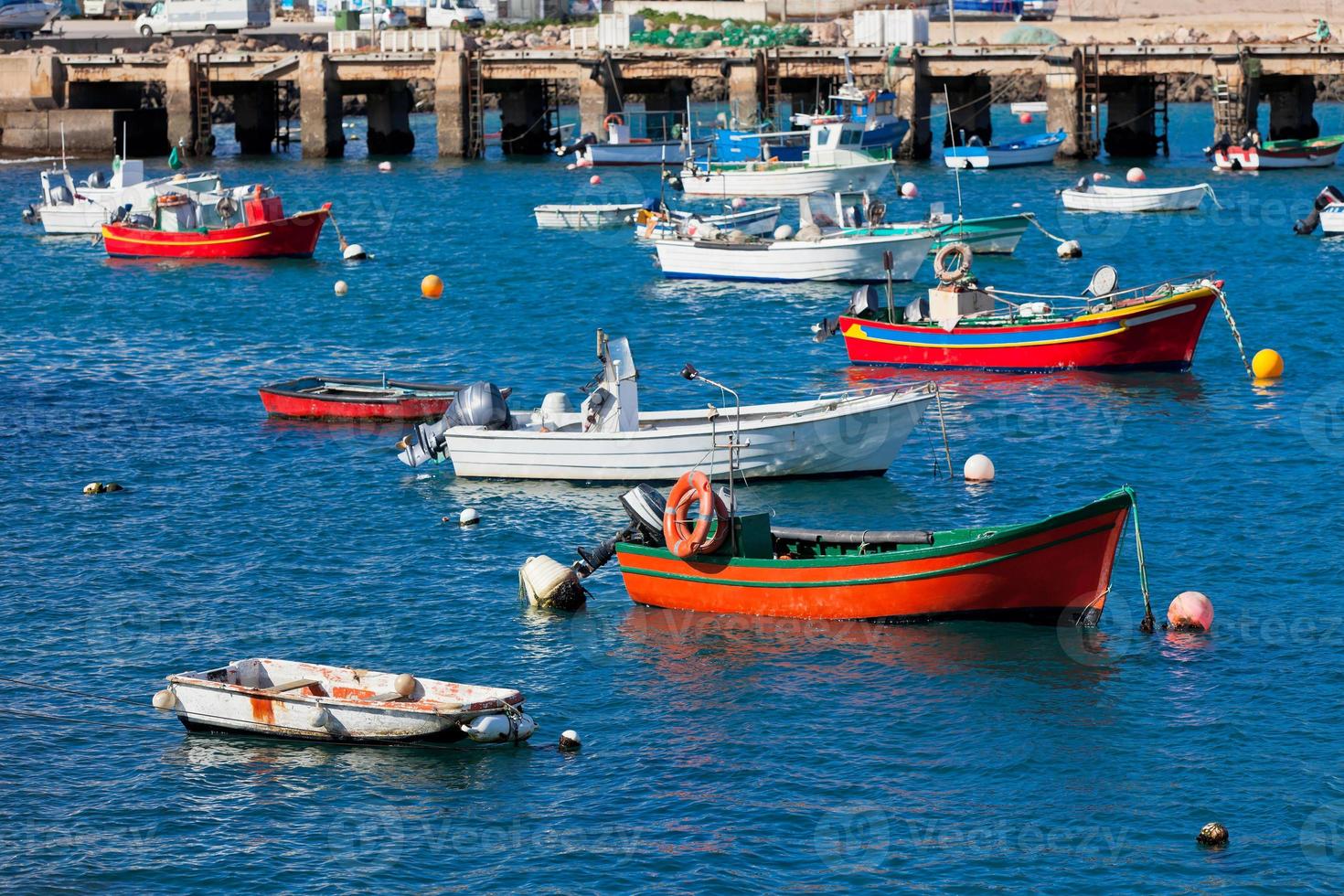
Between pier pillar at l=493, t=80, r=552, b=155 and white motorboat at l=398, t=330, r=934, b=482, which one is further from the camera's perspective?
pier pillar at l=493, t=80, r=552, b=155

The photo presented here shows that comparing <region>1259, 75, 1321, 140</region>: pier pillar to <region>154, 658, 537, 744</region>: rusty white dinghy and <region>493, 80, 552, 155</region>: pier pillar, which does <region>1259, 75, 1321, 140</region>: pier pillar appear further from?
<region>154, 658, 537, 744</region>: rusty white dinghy

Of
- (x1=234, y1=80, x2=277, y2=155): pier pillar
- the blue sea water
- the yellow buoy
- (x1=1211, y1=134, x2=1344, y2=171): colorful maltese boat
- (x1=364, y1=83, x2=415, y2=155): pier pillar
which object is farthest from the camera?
(x1=234, y1=80, x2=277, y2=155): pier pillar

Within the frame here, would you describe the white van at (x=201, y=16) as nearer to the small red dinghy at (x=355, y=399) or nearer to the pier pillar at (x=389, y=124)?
the pier pillar at (x=389, y=124)

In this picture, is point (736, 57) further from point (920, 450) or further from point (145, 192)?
point (920, 450)

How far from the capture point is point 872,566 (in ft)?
74.5

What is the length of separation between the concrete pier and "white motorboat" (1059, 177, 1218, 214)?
1339 centimetres

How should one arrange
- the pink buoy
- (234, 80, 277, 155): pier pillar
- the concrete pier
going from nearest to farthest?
1. the pink buoy
2. the concrete pier
3. (234, 80, 277, 155): pier pillar

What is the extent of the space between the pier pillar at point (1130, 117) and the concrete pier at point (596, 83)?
75 mm

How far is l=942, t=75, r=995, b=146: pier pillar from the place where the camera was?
85688 mm

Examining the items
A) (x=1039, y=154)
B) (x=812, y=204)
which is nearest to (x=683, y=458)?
(x=812, y=204)

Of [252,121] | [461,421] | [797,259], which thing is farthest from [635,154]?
[461,421]

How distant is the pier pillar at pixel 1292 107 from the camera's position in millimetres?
81375

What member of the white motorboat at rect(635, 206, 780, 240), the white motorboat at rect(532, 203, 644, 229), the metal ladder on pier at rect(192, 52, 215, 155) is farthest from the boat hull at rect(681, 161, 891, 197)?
the metal ladder on pier at rect(192, 52, 215, 155)

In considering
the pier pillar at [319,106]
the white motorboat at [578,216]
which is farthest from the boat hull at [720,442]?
the pier pillar at [319,106]
